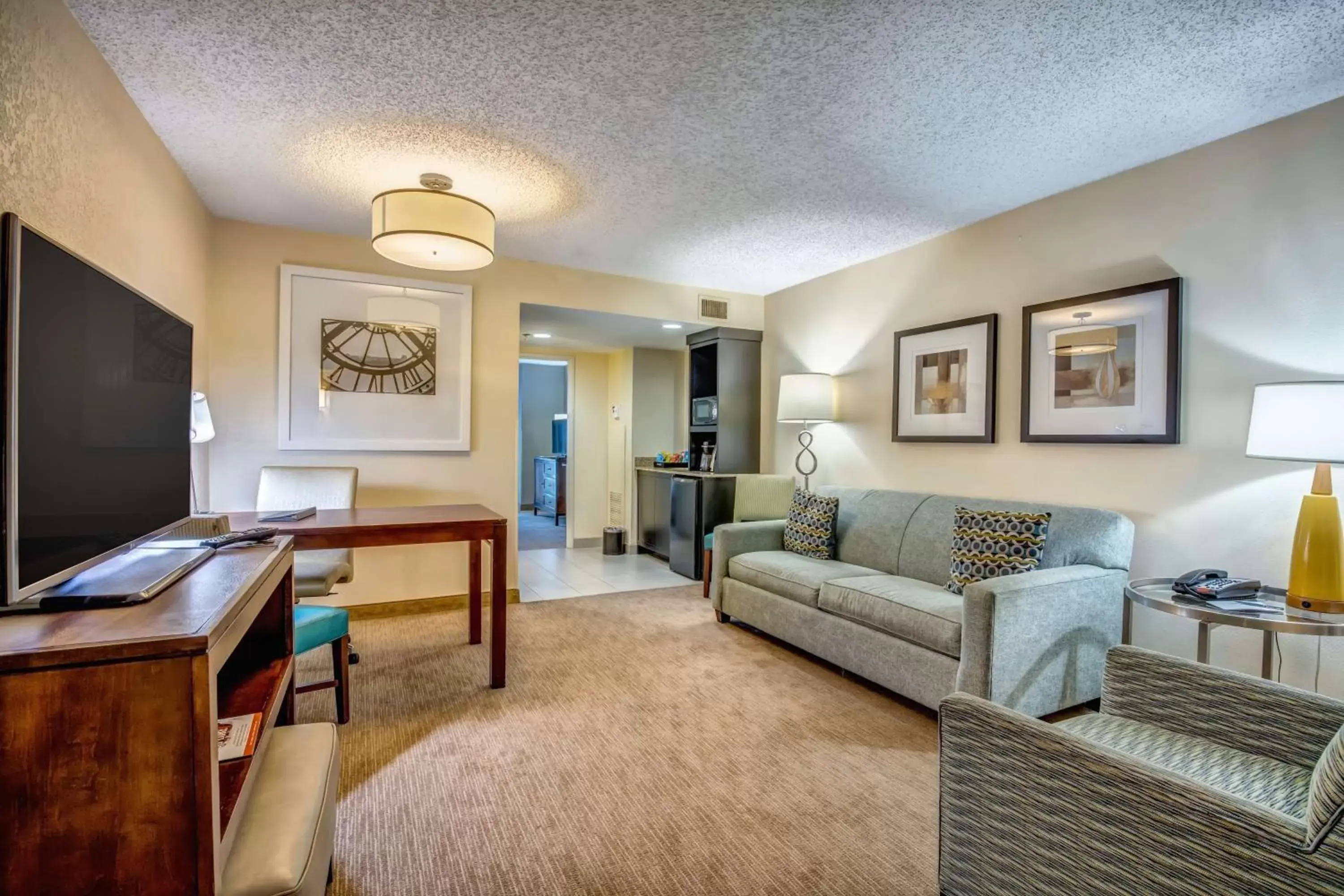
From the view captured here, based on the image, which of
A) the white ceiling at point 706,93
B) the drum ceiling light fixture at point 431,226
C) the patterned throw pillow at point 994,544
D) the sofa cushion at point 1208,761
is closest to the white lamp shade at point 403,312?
the white ceiling at point 706,93

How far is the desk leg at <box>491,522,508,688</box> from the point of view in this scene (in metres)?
2.67

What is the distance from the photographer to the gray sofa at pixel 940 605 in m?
2.25

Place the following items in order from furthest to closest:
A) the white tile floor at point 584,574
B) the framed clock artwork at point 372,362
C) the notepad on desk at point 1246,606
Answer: the white tile floor at point 584,574 < the framed clock artwork at point 372,362 < the notepad on desk at point 1246,606

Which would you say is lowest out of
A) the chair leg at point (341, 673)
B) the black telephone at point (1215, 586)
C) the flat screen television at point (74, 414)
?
the chair leg at point (341, 673)

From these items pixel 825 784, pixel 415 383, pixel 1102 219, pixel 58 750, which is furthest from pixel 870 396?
pixel 58 750

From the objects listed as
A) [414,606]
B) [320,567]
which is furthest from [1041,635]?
[414,606]

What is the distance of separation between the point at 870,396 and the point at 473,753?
314cm

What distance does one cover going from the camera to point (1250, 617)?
1.86m

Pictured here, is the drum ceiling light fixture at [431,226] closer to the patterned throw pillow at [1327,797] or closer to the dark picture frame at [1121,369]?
the dark picture frame at [1121,369]

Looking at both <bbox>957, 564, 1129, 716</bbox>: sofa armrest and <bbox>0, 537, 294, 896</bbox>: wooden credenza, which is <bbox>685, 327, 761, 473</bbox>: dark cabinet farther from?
<bbox>0, 537, 294, 896</bbox>: wooden credenza

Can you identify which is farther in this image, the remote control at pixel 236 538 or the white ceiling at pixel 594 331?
the white ceiling at pixel 594 331

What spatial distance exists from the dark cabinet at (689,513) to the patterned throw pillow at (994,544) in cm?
194

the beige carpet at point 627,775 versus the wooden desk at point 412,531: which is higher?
the wooden desk at point 412,531

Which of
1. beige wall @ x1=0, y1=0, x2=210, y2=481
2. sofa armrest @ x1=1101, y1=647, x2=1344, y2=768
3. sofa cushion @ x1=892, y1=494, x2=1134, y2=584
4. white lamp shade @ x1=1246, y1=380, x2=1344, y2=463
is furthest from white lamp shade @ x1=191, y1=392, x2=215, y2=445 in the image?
white lamp shade @ x1=1246, y1=380, x2=1344, y2=463
